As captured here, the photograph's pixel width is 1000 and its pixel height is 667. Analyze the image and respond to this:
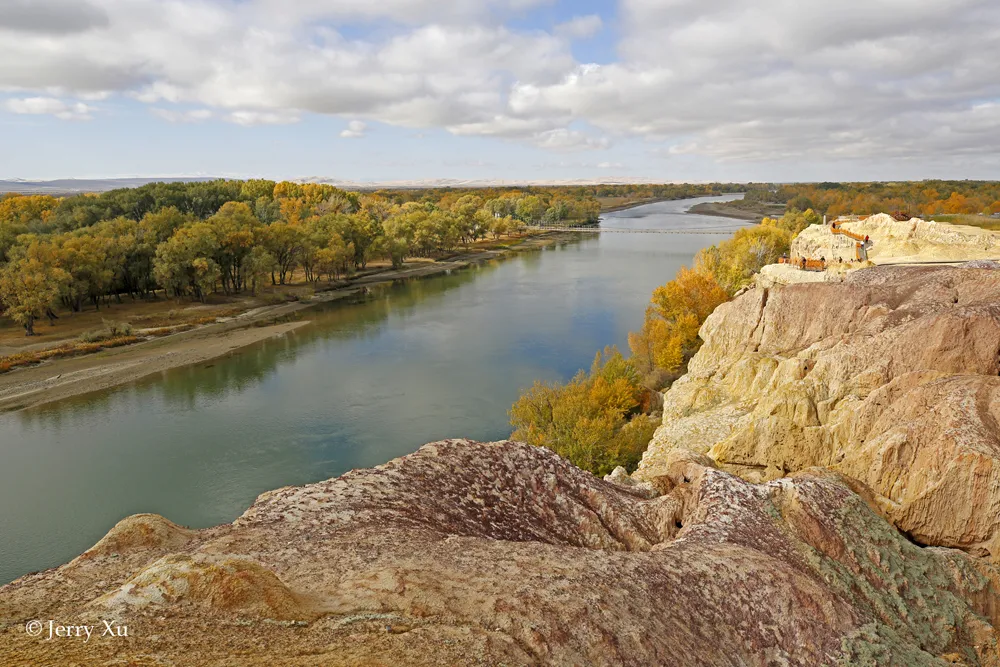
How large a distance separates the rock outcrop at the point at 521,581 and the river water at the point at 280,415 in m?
16.9

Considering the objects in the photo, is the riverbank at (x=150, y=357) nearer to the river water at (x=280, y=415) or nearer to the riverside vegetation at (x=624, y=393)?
the river water at (x=280, y=415)

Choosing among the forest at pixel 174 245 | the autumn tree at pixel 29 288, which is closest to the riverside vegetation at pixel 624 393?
the autumn tree at pixel 29 288

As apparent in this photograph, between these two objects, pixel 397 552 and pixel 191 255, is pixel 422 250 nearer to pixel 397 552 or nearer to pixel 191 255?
pixel 191 255

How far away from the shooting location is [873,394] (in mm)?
16391

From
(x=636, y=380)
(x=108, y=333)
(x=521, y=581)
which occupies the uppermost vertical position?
(x=521, y=581)

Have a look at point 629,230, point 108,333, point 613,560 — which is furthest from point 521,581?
point 629,230

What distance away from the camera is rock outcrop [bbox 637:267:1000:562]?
13.2 metres

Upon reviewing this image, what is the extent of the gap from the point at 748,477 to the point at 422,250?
96198mm

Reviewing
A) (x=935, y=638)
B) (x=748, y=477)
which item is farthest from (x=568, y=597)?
(x=748, y=477)

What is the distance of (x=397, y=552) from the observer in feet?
31.9

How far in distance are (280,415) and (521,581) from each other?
31055 millimetres

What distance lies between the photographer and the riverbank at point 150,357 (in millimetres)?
41538

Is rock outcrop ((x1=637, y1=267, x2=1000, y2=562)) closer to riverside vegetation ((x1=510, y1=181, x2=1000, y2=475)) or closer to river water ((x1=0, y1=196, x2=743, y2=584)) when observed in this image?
riverside vegetation ((x1=510, y1=181, x2=1000, y2=475))

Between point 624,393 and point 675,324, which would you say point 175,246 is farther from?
point 624,393
